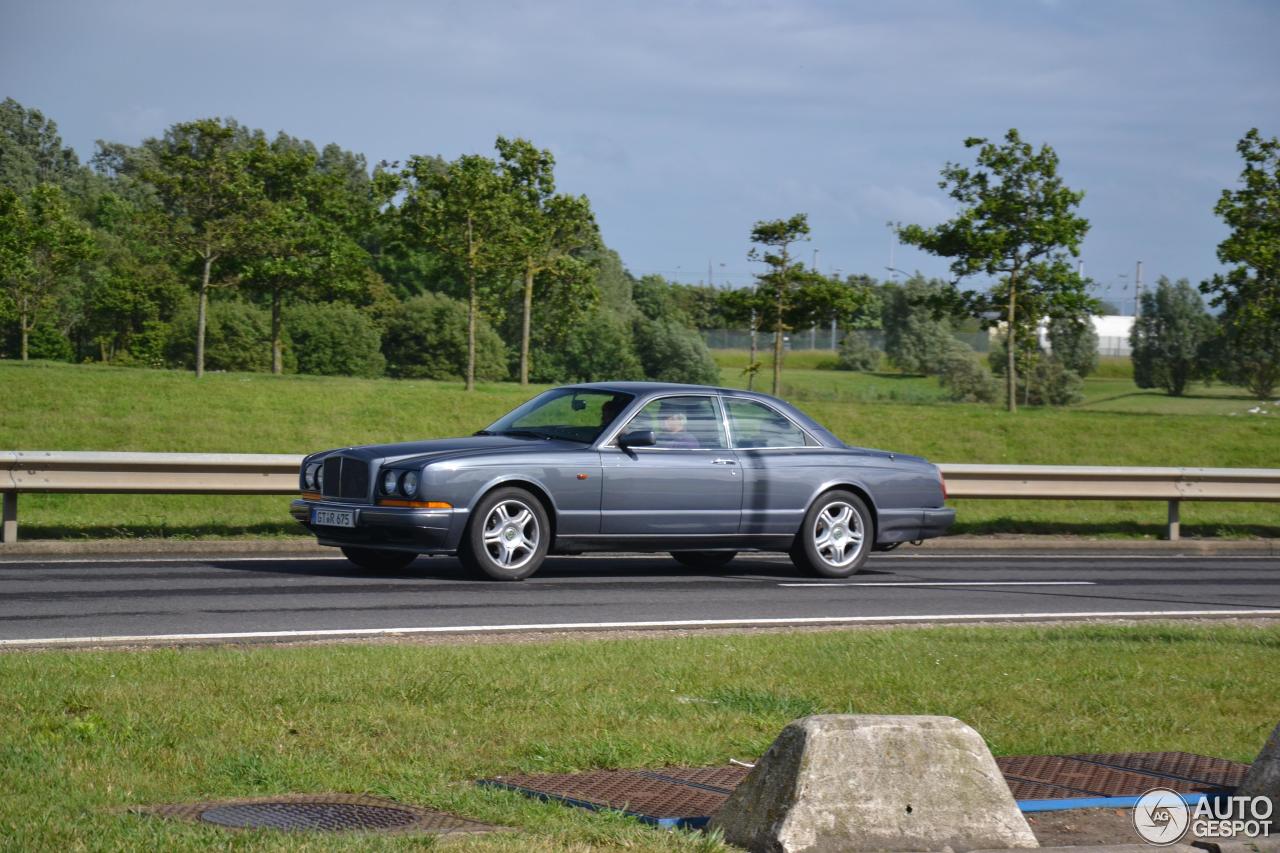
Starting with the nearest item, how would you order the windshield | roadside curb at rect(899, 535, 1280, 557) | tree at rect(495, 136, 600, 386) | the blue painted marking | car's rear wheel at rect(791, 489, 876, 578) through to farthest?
the blue painted marking < the windshield < car's rear wheel at rect(791, 489, 876, 578) < roadside curb at rect(899, 535, 1280, 557) < tree at rect(495, 136, 600, 386)

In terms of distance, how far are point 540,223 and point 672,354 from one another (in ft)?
96.6

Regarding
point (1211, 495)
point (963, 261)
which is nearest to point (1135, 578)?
point (1211, 495)

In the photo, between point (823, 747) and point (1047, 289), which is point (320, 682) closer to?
point (823, 747)

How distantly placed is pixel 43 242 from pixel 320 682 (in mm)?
42439

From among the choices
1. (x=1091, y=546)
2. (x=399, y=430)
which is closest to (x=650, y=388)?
(x=1091, y=546)

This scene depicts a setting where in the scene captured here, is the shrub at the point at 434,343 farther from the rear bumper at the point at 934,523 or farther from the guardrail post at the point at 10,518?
the rear bumper at the point at 934,523

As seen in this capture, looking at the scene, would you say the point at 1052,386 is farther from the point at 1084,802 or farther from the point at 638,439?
the point at 1084,802

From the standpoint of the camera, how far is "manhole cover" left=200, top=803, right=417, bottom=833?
164 inches

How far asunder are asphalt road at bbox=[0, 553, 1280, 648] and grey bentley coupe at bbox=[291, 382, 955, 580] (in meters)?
0.31

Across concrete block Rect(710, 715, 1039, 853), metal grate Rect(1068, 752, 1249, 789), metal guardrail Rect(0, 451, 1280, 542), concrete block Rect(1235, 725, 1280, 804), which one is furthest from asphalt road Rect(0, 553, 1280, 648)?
concrete block Rect(1235, 725, 1280, 804)

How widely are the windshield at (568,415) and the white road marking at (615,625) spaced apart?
124 inches

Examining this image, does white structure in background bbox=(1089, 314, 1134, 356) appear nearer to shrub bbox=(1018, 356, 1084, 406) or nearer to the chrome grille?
shrub bbox=(1018, 356, 1084, 406)

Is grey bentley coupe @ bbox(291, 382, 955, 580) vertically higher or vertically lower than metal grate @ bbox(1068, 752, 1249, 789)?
higher

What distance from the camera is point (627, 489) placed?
474 inches
